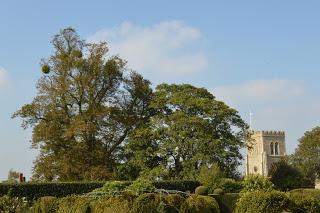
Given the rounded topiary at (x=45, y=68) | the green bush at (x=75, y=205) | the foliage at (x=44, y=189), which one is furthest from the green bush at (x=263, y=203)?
the rounded topiary at (x=45, y=68)

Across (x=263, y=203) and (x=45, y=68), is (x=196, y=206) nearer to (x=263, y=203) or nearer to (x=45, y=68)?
(x=263, y=203)

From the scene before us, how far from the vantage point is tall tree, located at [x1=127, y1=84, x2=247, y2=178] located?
1682 inches

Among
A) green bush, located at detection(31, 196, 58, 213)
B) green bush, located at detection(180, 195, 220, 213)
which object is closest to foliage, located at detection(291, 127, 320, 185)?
green bush, located at detection(180, 195, 220, 213)

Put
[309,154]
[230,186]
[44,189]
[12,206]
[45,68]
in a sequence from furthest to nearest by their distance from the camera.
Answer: [309,154]
[45,68]
[230,186]
[44,189]
[12,206]

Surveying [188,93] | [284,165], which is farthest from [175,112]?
[284,165]

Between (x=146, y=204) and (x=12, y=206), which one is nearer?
(x=146, y=204)

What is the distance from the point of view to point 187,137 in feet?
141

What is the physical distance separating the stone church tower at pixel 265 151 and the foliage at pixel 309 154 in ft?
95.7

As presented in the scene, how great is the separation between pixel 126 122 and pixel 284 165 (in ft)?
81.7

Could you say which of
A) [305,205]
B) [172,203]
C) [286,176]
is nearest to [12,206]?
[172,203]

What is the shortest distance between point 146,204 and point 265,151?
85.0m

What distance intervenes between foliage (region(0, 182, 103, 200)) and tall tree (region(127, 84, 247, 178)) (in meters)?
8.64

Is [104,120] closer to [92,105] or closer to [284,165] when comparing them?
[92,105]

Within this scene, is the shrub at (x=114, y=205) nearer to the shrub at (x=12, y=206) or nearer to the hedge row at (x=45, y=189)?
the shrub at (x=12, y=206)
